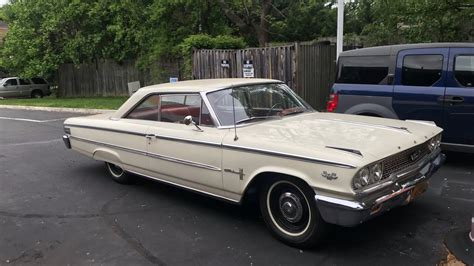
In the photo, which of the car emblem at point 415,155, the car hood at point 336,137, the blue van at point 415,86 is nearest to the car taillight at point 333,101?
the blue van at point 415,86

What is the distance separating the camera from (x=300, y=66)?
38.0ft

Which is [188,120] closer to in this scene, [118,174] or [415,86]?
[118,174]

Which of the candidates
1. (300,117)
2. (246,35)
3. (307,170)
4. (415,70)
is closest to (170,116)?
(300,117)

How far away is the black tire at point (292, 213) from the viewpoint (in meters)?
3.95

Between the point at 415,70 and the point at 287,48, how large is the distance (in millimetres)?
5200

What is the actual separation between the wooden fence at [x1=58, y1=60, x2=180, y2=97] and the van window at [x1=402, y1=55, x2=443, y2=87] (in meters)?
15.2

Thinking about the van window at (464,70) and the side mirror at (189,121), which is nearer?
→ the side mirror at (189,121)

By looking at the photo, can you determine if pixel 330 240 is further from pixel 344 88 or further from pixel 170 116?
pixel 344 88

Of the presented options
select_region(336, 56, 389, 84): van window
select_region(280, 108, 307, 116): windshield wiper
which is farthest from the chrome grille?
select_region(336, 56, 389, 84): van window

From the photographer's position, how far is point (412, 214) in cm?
490

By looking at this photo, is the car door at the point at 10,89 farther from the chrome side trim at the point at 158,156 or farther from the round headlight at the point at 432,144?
the round headlight at the point at 432,144

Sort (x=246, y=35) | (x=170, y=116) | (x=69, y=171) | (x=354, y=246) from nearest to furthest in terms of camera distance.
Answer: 1. (x=354, y=246)
2. (x=170, y=116)
3. (x=69, y=171)
4. (x=246, y=35)

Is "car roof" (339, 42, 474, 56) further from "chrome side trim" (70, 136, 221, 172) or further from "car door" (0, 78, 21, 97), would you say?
"car door" (0, 78, 21, 97)

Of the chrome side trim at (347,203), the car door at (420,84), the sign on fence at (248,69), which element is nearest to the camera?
the chrome side trim at (347,203)
